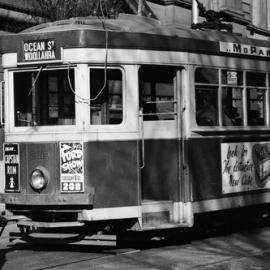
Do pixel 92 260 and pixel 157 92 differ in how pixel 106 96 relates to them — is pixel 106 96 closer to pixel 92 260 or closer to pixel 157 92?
pixel 157 92

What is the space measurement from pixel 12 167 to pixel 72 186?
1.04 meters

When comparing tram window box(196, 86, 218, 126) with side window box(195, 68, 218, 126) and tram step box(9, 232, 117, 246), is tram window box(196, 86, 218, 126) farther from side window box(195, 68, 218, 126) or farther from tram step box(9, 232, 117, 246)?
tram step box(9, 232, 117, 246)

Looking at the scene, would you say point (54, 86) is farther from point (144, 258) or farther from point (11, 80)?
point (144, 258)

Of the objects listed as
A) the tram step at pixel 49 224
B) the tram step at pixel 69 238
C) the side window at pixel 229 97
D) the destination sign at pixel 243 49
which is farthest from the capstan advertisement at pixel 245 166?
the tram step at pixel 49 224

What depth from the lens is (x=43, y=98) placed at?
31.9 feet

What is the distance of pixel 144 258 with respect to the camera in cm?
903

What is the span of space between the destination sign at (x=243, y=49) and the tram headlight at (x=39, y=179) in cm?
341

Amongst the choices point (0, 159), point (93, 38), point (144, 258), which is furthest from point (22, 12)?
point (144, 258)

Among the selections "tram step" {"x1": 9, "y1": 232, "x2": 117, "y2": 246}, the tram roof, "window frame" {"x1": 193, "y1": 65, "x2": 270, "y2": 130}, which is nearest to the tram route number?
"tram step" {"x1": 9, "y1": 232, "x2": 117, "y2": 246}

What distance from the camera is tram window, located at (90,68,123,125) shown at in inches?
367

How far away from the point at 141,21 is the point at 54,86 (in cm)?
176

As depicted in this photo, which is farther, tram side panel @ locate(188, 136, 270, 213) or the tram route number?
tram side panel @ locate(188, 136, 270, 213)

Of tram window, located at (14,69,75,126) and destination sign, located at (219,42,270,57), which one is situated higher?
destination sign, located at (219,42,270,57)

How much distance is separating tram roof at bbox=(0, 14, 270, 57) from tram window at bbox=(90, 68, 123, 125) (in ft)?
1.30
